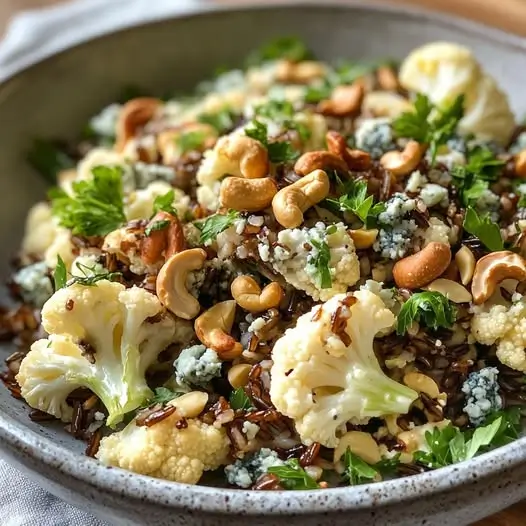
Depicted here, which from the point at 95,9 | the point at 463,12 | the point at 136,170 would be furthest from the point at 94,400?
the point at 463,12

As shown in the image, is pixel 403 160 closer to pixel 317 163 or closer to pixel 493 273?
pixel 317 163

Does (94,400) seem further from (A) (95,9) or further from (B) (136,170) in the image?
(A) (95,9)

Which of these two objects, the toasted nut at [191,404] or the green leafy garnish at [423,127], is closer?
the toasted nut at [191,404]

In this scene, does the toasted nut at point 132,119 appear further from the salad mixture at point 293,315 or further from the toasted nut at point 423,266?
the toasted nut at point 423,266

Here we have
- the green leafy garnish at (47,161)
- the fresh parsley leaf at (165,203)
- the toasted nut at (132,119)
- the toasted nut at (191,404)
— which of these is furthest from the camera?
the green leafy garnish at (47,161)

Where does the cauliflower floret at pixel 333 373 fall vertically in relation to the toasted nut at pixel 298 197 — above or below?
below

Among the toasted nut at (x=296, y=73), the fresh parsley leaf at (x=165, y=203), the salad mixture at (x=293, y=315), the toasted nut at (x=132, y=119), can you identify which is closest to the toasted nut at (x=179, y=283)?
the salad mixture at (x=293, y=315)

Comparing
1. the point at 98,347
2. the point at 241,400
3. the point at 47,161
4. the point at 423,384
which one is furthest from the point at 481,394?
the point at 47,161
